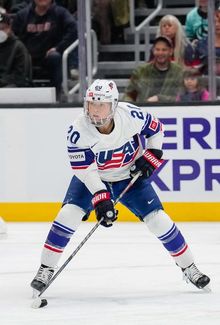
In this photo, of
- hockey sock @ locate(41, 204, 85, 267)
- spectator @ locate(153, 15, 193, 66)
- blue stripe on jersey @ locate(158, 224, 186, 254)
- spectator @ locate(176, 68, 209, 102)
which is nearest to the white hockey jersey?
hockey sock @ locate(41, 204, 85, 267)

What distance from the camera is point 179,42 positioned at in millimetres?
8312

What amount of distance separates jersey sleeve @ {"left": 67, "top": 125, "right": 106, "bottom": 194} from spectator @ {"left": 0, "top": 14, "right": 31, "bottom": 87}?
3431 mm

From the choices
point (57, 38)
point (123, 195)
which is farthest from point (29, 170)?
point (123, 195)

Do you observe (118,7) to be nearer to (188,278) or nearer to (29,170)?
(29,170)

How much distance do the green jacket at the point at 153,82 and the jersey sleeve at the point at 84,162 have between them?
10.4 ft

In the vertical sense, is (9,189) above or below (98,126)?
below

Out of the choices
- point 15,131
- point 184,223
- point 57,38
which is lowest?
point 184,223

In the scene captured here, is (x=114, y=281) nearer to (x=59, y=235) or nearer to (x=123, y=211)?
(x=59, y=235)

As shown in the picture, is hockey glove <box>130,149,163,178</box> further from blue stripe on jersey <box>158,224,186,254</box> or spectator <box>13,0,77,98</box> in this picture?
spectator <box>13,0,77,98</box>

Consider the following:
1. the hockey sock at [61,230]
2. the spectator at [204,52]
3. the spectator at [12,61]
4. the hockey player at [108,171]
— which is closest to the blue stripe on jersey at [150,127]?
the hockey player at [108,171]

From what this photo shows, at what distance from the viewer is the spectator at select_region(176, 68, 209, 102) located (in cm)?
824

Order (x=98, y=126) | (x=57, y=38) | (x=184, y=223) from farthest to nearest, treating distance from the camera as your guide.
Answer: (x=57, y=38) < (x=184, y=223) < (x=98, y=126)

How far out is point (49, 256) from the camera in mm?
5285

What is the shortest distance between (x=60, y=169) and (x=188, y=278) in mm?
3006
